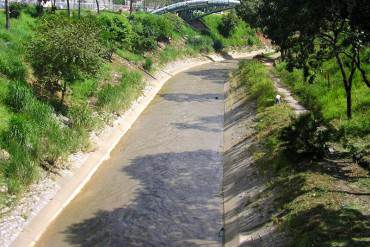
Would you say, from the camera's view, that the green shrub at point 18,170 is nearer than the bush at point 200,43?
Yes

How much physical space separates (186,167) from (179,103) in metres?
18.6

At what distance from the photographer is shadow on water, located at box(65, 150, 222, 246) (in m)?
19.0

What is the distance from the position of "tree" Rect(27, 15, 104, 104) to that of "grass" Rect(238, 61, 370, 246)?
42.5ft

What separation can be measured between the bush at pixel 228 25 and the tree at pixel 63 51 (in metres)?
72.5

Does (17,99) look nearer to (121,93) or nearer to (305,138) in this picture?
(121,93)

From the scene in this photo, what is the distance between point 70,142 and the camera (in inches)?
1024

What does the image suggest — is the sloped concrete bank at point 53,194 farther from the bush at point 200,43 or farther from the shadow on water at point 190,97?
the bush at point 200,43

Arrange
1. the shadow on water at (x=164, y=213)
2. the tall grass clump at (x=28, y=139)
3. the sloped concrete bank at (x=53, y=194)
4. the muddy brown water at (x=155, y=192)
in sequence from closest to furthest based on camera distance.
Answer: the sloped concrete bank at (x=53, y=194) → the shadow on water at (x=164, y=213) → the muddy brown water at (x=155, y=192) → the tall grass clump at (x=28, y=139)

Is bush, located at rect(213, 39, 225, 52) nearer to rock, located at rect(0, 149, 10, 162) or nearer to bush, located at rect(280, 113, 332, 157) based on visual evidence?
bush, located at rect(280, 113, 332, 157)

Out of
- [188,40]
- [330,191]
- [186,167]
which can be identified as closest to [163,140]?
[186,167]

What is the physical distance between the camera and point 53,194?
72.8ft

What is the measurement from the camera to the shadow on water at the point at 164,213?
1903cm

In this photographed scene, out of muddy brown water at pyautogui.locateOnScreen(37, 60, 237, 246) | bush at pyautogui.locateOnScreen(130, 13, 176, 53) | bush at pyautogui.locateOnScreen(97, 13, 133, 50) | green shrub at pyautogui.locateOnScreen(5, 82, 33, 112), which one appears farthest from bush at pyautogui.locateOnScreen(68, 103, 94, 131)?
bush at pyautogui.locateOnScreen(130, 13, 176, 53)

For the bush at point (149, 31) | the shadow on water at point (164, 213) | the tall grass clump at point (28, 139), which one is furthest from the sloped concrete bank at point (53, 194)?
the bush at point (149, 31)
